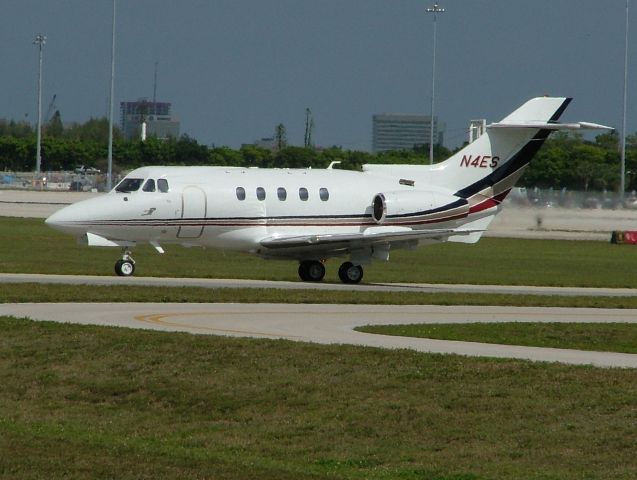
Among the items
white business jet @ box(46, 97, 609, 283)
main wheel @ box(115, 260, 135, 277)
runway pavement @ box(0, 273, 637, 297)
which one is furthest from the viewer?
main wheel @ box(115, 260, 135, 277)

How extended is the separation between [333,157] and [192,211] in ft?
200

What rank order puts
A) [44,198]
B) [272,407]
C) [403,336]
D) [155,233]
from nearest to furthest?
[272,407], [403,336], [155,233], [44,198]

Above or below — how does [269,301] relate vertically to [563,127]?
below

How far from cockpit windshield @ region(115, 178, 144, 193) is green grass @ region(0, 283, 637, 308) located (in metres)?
5.07

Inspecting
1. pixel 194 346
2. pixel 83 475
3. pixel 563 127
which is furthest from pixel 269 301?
pixel 83 475

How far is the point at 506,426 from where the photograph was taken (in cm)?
1814

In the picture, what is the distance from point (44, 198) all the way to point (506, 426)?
86.8m

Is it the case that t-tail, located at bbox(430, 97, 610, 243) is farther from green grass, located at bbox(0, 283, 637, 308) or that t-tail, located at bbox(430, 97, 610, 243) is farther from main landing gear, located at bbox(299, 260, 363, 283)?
green grass, located at bbox(0, 283, 637, 308)

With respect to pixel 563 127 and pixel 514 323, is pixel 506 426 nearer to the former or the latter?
pixel 514 323

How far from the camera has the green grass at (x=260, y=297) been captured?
32.7m

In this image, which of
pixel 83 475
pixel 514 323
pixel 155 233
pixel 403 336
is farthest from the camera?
pixel 155 233

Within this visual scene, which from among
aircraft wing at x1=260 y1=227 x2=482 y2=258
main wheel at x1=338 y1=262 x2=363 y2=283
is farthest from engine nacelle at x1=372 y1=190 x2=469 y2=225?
main wheel at x1=338 y1=262 x2=363 y2=283

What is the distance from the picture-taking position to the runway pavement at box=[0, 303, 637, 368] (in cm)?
2478

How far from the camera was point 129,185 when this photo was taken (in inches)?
1578
